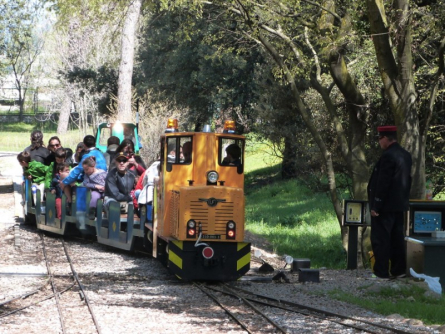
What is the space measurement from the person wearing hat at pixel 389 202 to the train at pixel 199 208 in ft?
6.39

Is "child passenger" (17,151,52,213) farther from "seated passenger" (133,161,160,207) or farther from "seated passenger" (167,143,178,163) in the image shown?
"seated passenger" (167,143,178,163)

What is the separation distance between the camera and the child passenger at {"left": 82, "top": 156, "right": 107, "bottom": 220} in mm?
16078

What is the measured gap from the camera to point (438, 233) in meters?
11.1

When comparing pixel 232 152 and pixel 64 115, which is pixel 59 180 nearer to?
pixel 232 152

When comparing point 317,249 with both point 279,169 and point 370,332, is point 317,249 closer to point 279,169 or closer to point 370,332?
point 370,332

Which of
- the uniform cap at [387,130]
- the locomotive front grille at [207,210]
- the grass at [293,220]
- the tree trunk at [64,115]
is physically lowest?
the grass at [293,220]

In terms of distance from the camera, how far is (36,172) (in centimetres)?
1888

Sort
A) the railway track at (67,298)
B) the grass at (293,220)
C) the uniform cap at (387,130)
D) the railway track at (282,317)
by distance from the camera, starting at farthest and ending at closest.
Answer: the grass at (293,220) → the uniform cap at (387,130) → the railway track at (67,298) → the railway track at (282,317)

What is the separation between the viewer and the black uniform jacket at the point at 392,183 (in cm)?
1066

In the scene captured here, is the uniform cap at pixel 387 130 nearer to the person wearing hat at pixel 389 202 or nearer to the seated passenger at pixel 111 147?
the person wearing hat at pixel 389 202

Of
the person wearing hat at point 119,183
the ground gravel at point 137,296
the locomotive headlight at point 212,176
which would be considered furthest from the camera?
the person wearing hat at point 119,183

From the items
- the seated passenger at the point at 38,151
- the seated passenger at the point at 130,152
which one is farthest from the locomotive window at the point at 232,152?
the seated passenger at the point at 38,151

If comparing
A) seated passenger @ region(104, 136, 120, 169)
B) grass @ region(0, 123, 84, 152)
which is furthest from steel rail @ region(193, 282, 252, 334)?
grass @ region(0, 123, 84, 152)

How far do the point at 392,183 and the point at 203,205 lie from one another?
269 centimetres
